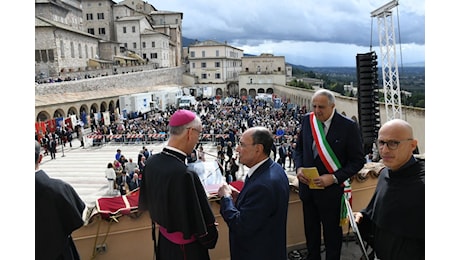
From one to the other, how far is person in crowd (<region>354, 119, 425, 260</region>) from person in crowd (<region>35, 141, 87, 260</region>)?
196 cm

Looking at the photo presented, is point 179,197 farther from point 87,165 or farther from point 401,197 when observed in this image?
point 87,165

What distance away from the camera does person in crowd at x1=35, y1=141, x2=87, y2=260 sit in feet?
6.90

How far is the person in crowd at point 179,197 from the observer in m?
2.19

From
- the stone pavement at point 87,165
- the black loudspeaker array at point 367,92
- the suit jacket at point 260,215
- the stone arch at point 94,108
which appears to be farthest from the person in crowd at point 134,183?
the stone arch at point 94,108

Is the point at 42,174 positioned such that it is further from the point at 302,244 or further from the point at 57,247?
the point at 302,244

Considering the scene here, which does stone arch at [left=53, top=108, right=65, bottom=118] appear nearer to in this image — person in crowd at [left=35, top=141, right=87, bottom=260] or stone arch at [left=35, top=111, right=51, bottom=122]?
stone arch at [left=35, top=111, right=51, bottom=122]

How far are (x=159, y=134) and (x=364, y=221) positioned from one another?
2183 centimetres

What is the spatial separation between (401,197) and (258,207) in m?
0.85

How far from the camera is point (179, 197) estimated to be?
2178 millimetres

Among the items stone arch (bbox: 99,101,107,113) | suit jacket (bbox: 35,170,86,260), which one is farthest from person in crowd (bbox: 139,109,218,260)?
stone arch (bbox: 99,101,107,113)

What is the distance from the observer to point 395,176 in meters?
2.13

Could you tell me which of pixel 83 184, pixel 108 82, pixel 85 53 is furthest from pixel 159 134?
pixel 85 53

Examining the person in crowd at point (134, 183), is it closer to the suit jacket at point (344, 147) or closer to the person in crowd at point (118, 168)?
the person in crowd at point (118, 168)

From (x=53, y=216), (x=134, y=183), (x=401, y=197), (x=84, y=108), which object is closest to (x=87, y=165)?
(x=134, y=183)
